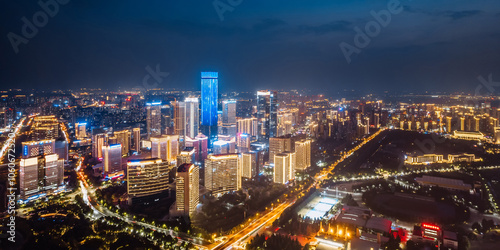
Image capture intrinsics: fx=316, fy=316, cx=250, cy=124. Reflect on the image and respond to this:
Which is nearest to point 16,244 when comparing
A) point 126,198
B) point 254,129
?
point 126,198

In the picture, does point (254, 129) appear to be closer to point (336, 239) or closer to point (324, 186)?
point (324, 186)

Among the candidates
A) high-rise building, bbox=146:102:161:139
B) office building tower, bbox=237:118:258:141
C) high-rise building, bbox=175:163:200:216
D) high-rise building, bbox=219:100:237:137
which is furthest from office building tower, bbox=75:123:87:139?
high-rise building, bbox=175:163:200:216

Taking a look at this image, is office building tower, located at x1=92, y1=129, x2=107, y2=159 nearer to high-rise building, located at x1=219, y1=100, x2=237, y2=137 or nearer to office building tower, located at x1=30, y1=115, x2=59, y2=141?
office building tower, located at x1=30, y1=115, x2=59, y2=141

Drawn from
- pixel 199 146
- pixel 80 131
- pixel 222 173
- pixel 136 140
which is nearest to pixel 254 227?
pixel 222 173

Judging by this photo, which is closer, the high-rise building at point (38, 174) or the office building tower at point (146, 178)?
the high-rise building at point (38, 174)

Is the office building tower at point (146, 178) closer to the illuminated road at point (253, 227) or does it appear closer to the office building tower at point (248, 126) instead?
the illuminated road at point (253, 227)

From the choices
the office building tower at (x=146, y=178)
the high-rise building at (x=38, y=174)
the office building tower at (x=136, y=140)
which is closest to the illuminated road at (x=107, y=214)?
the office building tower at (x=146, y=178)

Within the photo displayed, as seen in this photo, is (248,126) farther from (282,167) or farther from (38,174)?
(38,174)
